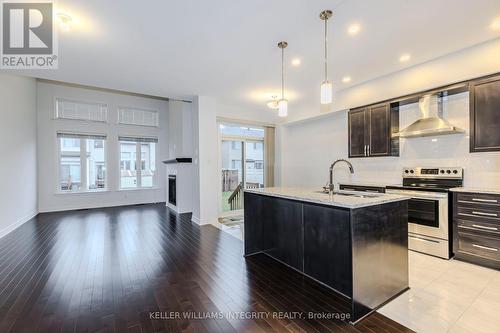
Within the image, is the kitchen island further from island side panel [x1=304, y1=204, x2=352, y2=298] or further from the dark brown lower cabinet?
the dark brown lower cabinet

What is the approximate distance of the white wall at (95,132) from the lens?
6480 millimetres

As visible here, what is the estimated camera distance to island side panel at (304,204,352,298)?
79.9 inches

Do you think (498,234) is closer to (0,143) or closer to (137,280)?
(137,280)

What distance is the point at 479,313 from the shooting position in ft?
6.55

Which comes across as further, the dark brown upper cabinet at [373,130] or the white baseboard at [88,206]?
the white baseboard at [88,206]

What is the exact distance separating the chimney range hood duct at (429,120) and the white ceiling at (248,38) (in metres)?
0.65

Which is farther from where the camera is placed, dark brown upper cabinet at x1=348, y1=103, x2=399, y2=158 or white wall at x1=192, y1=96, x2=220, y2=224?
white wall at x1=192, y1=96, x2=220, y2=224

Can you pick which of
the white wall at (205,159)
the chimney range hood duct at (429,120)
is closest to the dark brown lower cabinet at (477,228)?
the chimney range hood duct at (429,120)

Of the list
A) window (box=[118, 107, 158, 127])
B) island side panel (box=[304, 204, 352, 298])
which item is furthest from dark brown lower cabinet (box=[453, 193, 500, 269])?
window (box=[118, 107, 158, 127])

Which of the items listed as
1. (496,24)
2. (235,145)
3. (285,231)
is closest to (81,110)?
(235,145)

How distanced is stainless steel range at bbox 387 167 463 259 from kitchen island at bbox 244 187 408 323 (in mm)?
1365

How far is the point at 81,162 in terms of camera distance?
7.08 m

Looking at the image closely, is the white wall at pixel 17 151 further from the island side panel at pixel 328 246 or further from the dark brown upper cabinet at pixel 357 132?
the dark brown upper cabinet at pixel 357 132

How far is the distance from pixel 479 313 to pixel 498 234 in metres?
1.40
